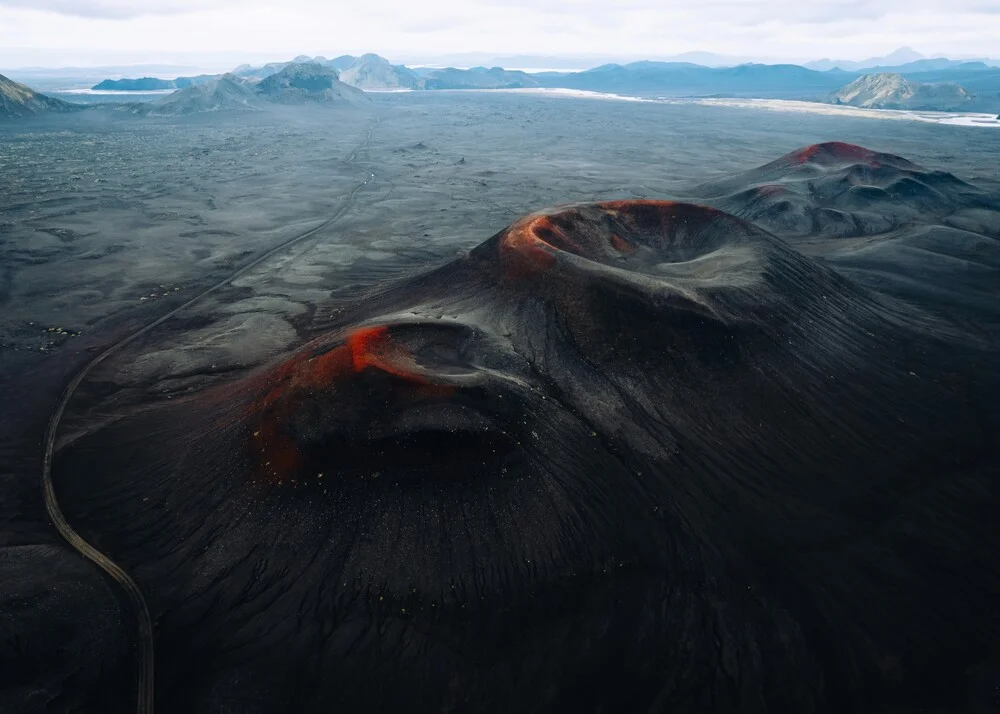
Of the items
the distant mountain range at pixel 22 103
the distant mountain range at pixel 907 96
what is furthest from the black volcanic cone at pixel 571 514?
the distant mountain range at pixel 907 96

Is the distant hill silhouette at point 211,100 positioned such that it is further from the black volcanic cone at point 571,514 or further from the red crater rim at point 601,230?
the black volcanic cone at point 571,514

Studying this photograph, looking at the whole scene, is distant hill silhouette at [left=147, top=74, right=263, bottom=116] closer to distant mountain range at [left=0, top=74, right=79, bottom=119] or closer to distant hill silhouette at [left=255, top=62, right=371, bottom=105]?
distant hill silhouette at [left=255, top=62, right=371, bottom=105]

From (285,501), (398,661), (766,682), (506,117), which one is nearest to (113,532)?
(285,501)

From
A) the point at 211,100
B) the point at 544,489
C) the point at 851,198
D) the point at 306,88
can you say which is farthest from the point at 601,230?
the point at 306,88

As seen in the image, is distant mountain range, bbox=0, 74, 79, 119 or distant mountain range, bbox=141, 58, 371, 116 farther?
distant mountain range, bbox=141, 58, 371, 116

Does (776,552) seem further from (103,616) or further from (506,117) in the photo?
(506,117)

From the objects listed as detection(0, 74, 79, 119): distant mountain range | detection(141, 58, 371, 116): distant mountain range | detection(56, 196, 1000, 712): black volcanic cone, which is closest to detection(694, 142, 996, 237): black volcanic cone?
detection(56, 196, 1000, 712): black volcanic cone

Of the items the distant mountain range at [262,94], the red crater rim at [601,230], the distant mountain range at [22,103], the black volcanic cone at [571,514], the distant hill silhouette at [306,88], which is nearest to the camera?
the black volcanic cone at [571,514]
